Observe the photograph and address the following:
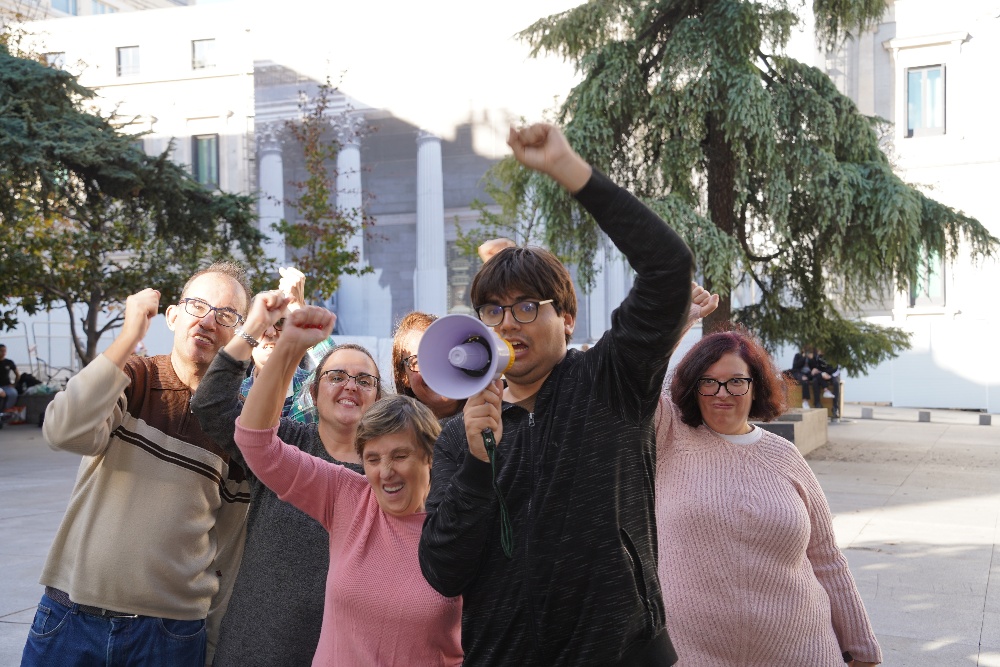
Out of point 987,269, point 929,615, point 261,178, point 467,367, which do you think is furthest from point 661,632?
point 987,269

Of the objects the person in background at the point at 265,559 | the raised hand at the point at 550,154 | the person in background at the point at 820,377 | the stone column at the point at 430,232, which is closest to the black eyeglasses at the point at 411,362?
the person in background at the point at 265,559

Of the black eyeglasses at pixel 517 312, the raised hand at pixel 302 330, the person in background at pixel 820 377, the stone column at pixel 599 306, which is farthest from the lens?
the stone column at pixel 599 306

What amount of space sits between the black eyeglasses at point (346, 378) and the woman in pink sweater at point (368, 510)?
412mm

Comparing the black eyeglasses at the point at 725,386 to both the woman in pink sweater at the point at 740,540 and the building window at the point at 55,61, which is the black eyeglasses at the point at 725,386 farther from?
the building window at the point at 55,61

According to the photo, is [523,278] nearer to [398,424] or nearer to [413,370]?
[398,424]

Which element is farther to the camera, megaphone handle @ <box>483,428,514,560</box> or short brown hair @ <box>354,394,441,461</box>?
short brown hair @ <box>354,394,441,461</box>

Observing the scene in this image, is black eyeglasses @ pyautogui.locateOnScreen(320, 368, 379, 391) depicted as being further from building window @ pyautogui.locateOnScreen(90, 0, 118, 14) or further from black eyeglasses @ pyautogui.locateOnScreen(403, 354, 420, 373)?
Result: building window @ pyautogui.locateOnScreen(90, 0, 118, 14)

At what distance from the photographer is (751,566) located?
125 inches

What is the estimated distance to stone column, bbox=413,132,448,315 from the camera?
1056 inches

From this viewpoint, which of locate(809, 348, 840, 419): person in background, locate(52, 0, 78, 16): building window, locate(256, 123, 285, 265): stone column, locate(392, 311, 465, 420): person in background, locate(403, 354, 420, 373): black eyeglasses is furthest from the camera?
locate(52, 0, 78, 16): building window

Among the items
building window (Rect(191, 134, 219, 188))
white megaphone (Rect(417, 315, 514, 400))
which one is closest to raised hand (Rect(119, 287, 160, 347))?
white megaphone (Rect(417, 315, 514, 400))

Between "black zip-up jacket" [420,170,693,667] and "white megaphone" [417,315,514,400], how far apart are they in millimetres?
173

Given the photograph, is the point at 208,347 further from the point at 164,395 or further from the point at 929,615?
the point at 929,615

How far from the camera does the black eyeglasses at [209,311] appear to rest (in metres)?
3.17
